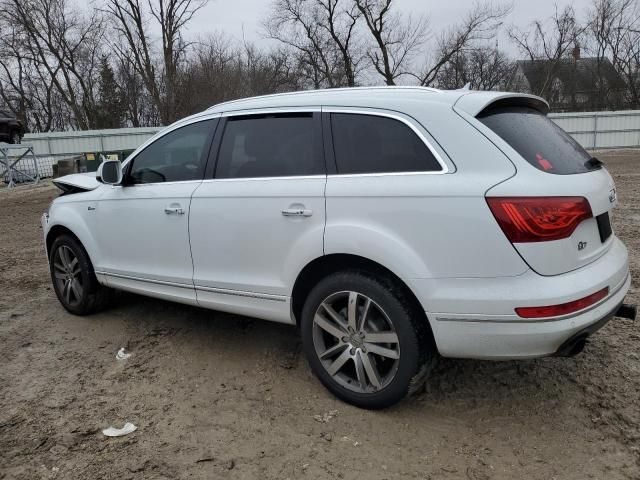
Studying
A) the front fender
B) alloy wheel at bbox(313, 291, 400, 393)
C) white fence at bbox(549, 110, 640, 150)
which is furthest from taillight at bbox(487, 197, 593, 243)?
white fence at bbox(549, 110, 640, 150)

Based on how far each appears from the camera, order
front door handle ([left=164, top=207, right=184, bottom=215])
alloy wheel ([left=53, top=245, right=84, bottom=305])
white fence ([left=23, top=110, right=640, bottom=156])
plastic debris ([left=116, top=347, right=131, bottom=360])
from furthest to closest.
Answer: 1. white fence ([left=23, top=110, right=640, bottom=156])
2. alloy wheel ([left=53, top=245, right=84, bottom=305])
3. plastic debris ([left=116, top=347, right=131, bottom=360])
4. front door handle ([left=164, top=207, right=184, bottom=215])

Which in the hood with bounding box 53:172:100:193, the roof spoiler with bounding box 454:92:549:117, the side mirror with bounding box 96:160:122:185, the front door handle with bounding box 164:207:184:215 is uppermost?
the roof spoiler with bounding box 454:92:549:117

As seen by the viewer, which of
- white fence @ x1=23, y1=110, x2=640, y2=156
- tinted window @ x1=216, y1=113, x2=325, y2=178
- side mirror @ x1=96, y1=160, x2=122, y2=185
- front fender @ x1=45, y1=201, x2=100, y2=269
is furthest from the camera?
white fence @ x1=23, y1=110, x2=640, y2=156

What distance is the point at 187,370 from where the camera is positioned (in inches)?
147

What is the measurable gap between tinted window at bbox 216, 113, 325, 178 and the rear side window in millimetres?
152

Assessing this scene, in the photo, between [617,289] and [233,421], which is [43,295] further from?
[617,289]

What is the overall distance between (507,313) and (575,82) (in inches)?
1748

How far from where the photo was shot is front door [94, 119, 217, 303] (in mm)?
3783

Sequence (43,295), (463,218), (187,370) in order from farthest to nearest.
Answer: (43,295) → (187,370) → (463,218)

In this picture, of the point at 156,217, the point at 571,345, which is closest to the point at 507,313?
the point at 571,345

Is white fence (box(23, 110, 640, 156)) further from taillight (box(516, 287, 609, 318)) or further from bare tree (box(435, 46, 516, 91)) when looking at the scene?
taillight (box(516, 287, 609, 318))

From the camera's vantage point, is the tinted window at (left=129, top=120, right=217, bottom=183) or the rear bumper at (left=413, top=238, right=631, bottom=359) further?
the tinted window at (left=129, top=120, right=217, bottom=183)

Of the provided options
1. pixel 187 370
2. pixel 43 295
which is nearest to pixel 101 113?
pixel 43 295

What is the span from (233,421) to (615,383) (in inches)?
A: 89.8
